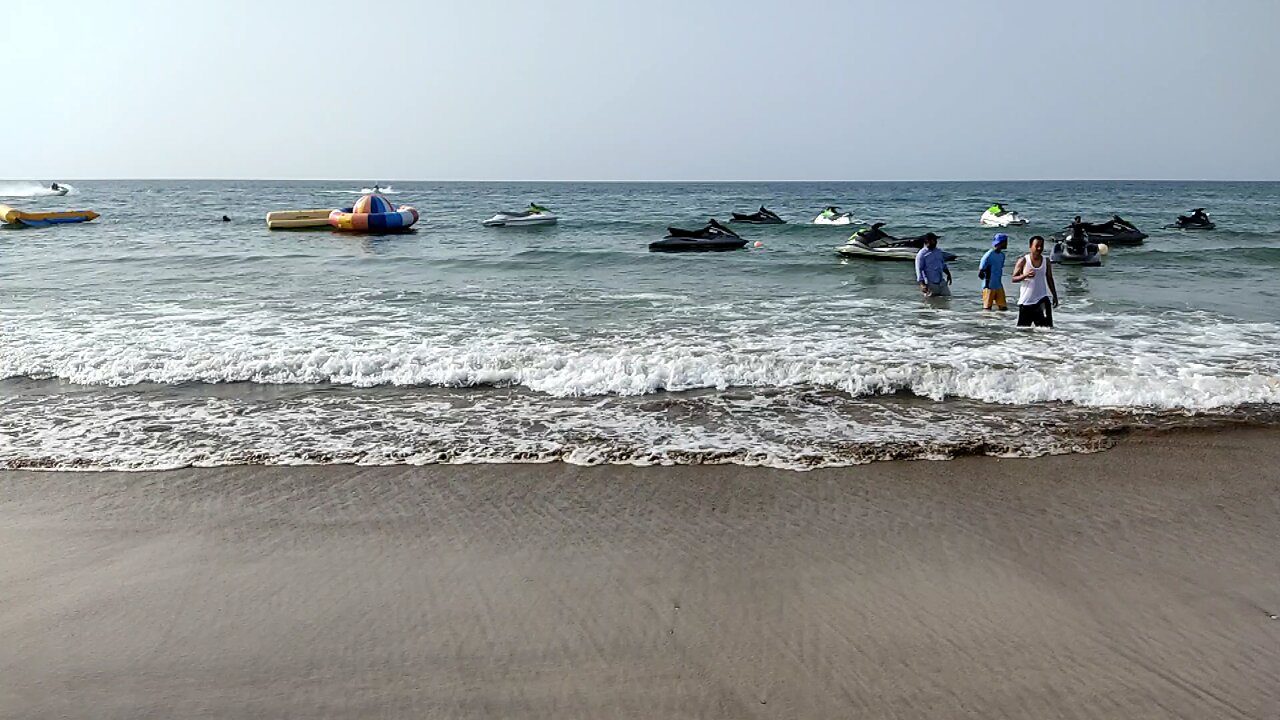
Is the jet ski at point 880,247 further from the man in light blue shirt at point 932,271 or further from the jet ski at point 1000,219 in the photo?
the jet ski at point 1000,219

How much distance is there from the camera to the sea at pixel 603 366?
6.64 meters

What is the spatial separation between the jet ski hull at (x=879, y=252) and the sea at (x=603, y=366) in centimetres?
113

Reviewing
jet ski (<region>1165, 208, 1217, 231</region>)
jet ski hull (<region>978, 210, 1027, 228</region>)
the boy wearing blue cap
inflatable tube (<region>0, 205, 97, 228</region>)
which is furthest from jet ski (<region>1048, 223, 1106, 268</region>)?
inflatable tube (<region>0, 205, 97, 228</region>)

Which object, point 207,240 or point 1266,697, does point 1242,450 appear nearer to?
point 1266,697

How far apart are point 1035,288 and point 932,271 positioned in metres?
3.76

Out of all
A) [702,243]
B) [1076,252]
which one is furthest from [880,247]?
[702,243]

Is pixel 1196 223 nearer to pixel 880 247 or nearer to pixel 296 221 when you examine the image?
pixel 880 247

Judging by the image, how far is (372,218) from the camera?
30516mm

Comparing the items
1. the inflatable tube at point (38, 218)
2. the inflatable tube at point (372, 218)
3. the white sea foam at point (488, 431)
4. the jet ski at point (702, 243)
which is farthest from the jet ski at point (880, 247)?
the inflatable tube at point (38, 218)

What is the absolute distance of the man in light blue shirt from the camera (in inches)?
580

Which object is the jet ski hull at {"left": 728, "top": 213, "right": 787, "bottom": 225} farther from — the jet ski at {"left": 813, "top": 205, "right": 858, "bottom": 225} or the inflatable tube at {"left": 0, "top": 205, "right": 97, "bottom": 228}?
the inflatable tube at {"left": 0, "top": 205, "right": 97, "bottom": 228}

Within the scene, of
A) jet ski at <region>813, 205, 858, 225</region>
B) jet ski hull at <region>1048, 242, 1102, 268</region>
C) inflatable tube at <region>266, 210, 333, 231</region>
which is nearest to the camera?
jet ski hull at <region>1048, 242, 1102, 268</region>

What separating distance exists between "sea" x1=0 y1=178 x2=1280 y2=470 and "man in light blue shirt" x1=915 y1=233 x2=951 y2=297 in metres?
0.33

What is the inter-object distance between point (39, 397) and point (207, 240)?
2331cm
